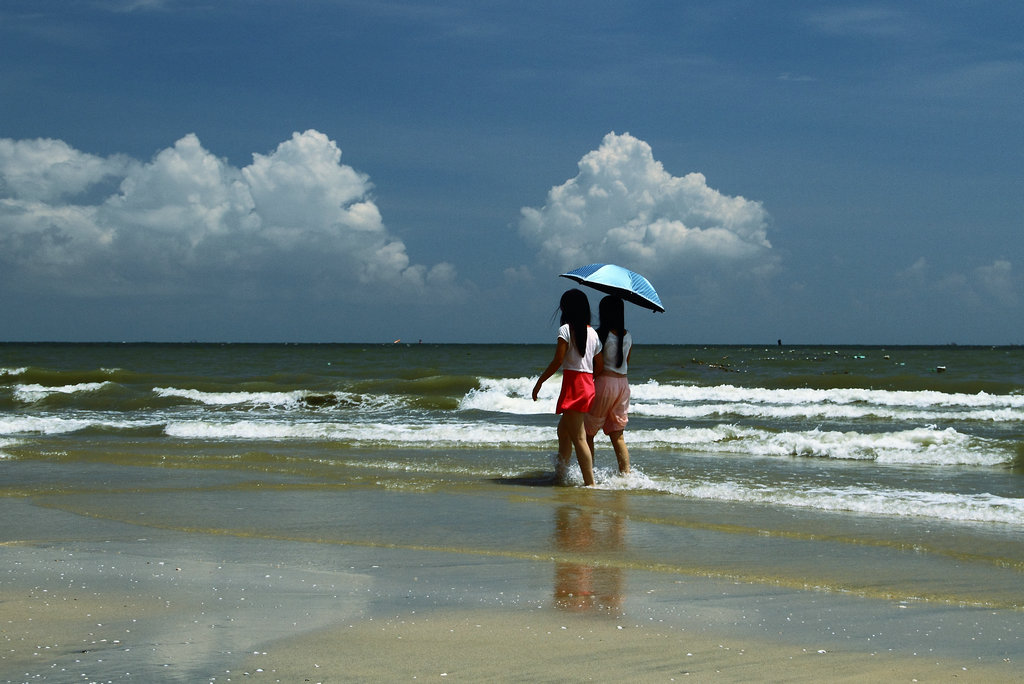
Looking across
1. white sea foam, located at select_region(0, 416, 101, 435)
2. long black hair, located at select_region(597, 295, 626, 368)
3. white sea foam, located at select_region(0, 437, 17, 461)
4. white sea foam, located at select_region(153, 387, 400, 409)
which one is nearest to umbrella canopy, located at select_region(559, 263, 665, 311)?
long black hair, located at select_region(597, 295, 626, 368)

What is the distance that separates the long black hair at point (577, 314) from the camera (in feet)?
27.8

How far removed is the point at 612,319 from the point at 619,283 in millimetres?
359

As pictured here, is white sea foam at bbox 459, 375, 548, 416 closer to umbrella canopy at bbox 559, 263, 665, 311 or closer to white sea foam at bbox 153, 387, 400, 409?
white sea foam at bbox 153, 387, 400, 409

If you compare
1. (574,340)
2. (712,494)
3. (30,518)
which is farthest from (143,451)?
(712,494)

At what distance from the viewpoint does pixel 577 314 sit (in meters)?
8.49

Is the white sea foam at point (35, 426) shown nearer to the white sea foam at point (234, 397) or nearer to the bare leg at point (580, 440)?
the white sea foam at point (234, 397)

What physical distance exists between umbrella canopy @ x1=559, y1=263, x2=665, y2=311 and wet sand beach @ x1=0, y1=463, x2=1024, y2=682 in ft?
6.98

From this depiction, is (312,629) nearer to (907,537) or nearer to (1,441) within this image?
(907,537)

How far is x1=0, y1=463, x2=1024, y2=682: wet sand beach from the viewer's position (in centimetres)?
360

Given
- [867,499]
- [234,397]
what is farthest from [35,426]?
[867,499]

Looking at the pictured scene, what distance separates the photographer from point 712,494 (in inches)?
337

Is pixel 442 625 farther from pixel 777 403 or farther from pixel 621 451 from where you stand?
pixel 777 403

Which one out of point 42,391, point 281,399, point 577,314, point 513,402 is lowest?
point 42,391

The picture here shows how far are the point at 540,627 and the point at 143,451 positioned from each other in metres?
9.92
